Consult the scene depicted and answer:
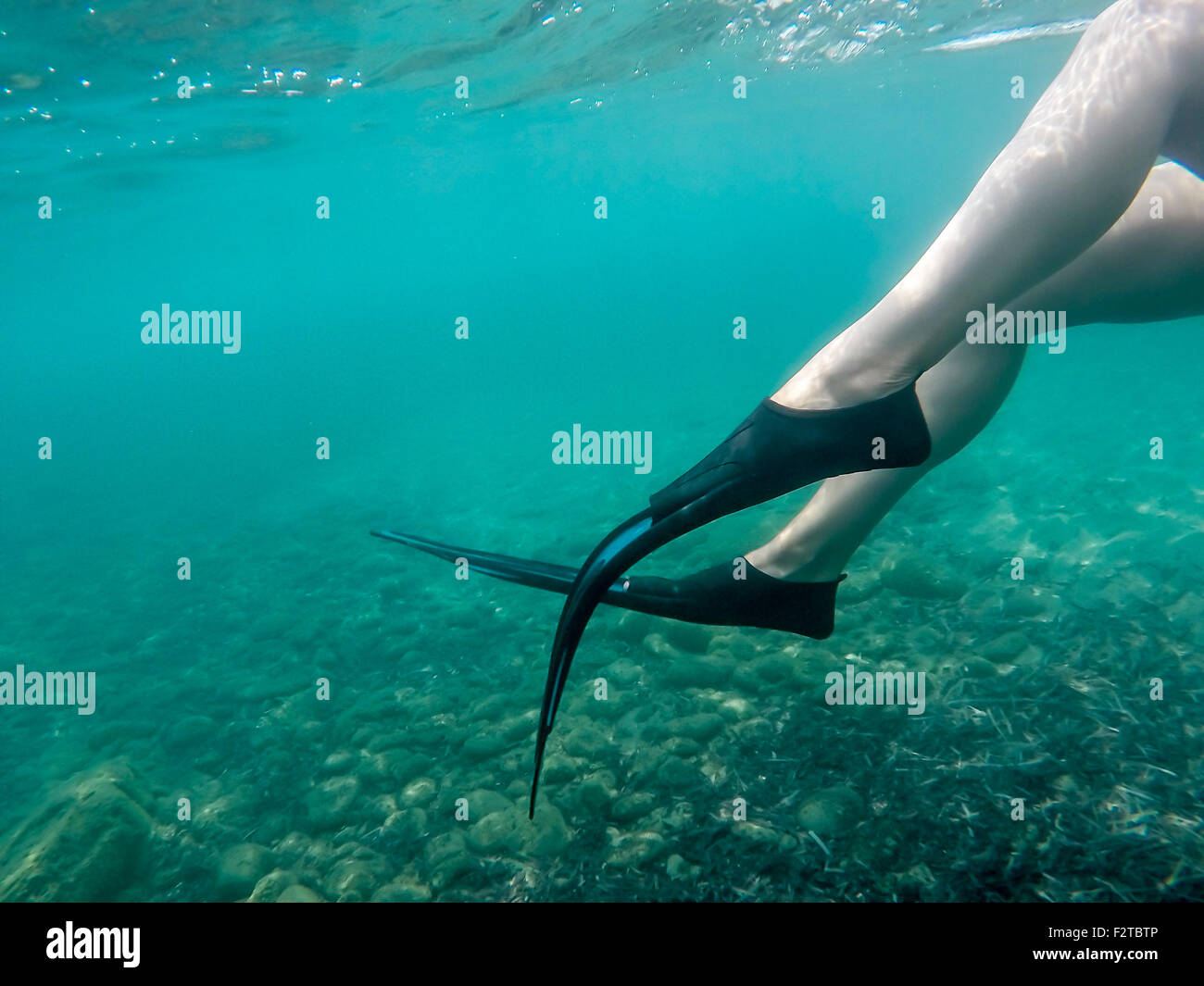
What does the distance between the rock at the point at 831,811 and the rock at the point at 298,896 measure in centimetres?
238

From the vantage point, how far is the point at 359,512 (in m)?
12.8

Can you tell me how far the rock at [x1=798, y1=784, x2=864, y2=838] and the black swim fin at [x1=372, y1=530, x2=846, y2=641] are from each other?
2.81 feet

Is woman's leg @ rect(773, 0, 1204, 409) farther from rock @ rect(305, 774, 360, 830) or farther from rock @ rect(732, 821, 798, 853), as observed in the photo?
rock @ rect(305, 774, 360, 830)

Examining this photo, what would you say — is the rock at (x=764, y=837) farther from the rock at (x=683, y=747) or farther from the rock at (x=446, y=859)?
the rock at (x=446, y=859)

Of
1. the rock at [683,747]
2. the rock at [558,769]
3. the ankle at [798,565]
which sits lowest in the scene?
the rock at [558,769]

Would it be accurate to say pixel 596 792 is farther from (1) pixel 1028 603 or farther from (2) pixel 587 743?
(1) pixel 1028 603

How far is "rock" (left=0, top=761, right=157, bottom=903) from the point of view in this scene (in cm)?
375

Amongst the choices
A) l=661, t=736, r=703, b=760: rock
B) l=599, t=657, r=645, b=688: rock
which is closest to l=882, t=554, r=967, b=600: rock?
l=599, t=657, r=645, b=688: rock

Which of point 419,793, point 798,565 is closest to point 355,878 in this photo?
point 419,793

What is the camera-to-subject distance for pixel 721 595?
2.84m

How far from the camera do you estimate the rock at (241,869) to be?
366cm

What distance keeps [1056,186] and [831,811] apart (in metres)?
2.63

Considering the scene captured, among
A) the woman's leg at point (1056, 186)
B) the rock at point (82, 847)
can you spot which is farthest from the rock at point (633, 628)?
the woman's leg at point (1056, 186)
